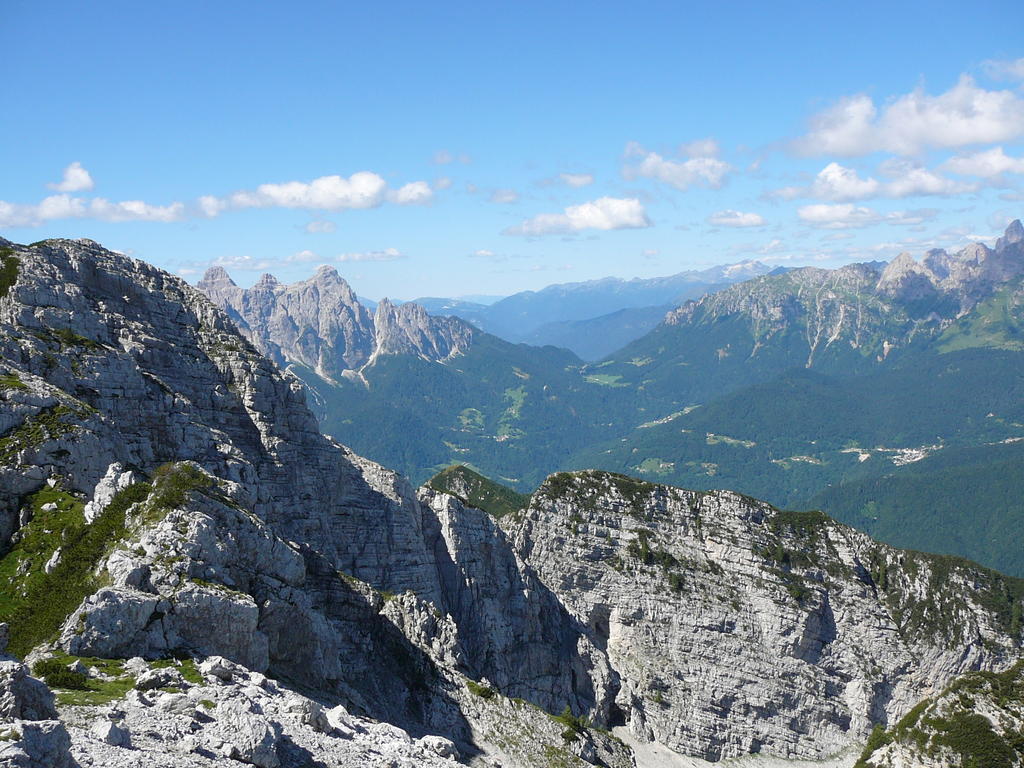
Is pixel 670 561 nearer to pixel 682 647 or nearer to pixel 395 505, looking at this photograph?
pixel 682 647

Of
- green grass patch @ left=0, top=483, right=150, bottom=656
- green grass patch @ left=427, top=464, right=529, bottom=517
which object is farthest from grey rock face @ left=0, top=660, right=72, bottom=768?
green grass patch @ left=427, top=464, right=529, bottom=517

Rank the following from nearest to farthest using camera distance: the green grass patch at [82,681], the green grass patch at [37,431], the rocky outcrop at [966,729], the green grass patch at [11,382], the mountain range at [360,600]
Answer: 1. the green grass patch at [82,681]
2. the mountain range at [360,600]
3. the green grass patch at [37,431]
4. the green grass patch at [11,382]
5. the rocky outcrop at [966,729]

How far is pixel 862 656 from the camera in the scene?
104625 millimetres

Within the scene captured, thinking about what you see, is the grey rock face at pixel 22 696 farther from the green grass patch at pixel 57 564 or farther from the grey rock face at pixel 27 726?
the green grass patch at pixel 57 564

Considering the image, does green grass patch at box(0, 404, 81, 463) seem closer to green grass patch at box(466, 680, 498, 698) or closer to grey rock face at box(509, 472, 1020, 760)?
green grass patch at box(466, 680, 498, 698)

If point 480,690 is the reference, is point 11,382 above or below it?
above

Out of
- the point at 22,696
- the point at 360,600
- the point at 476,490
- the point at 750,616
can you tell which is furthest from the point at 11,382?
the point at 476,490

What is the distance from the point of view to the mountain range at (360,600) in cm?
3850

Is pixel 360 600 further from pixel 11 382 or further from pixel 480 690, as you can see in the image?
pixel 11 382

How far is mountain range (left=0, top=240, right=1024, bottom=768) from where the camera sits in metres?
38.5

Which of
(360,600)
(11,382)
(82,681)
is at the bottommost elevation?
(360,600)

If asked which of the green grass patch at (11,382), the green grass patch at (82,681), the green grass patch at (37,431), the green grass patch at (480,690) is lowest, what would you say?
the green grass patch at (480,690)

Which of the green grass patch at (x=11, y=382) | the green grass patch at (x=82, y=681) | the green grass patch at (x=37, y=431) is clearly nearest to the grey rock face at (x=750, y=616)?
the green grass patch at (x=37, y=431)

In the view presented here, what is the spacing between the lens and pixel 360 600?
225 feet
